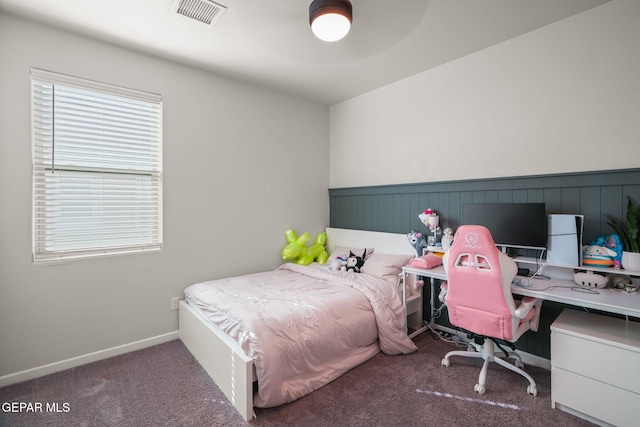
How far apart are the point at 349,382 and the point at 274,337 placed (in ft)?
2.30

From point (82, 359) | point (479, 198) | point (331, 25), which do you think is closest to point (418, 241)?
point (479, 198)

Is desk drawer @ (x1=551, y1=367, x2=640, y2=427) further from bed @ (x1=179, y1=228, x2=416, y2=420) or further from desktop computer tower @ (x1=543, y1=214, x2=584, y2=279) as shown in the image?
bed @ (x1=179, y1=228, x2=416, y2=420)

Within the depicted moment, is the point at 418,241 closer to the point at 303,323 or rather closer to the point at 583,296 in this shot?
the point at 583,296

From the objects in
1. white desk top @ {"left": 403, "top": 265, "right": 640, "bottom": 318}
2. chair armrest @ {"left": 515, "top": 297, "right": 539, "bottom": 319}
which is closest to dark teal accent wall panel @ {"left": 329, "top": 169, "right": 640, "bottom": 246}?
white desk top @ {"left": 403, "top": 265, "right": 640, "bottom": 318}

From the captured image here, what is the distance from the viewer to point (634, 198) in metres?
2.02

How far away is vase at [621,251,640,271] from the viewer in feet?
6.19

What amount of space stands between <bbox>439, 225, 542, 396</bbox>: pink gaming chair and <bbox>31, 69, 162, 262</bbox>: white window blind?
2.60 metres

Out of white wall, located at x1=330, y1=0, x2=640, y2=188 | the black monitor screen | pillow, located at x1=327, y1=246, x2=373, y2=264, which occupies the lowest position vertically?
pillow, located at x1=327, y1=246, x2=373, y2=264

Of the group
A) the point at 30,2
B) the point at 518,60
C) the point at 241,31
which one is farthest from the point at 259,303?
the point at 518,60

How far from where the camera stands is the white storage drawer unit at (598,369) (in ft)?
5.34

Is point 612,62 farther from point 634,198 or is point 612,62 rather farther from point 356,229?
point 356,229

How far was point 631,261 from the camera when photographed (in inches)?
74.9

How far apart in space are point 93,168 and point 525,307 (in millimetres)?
3433

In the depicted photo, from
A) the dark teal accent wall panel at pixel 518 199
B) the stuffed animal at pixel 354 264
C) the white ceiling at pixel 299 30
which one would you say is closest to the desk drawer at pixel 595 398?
the dark teal accent wall panel at pixel 518 199
